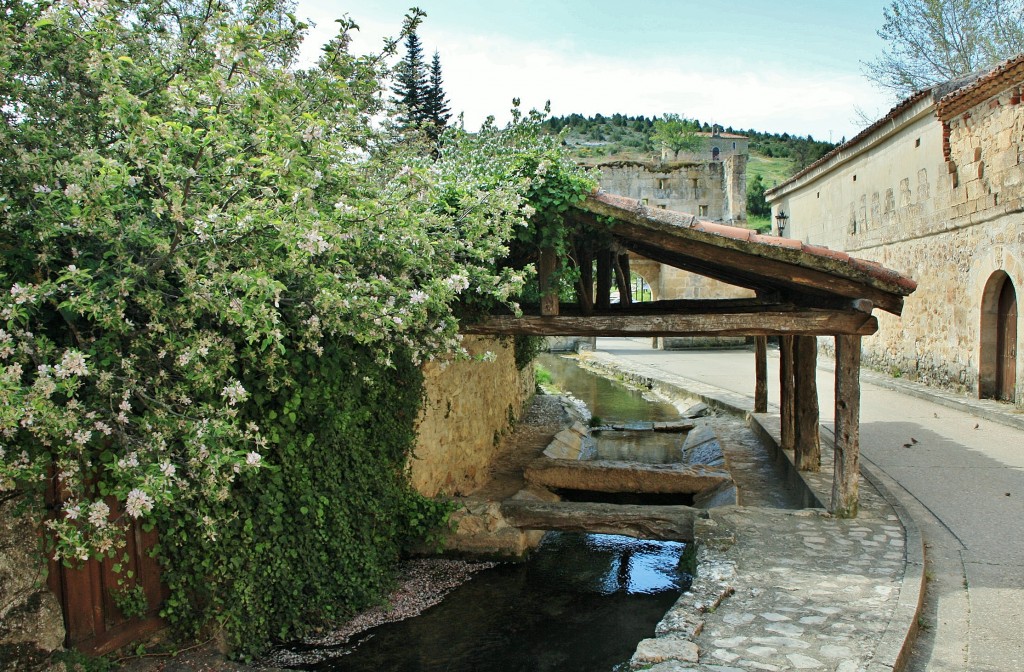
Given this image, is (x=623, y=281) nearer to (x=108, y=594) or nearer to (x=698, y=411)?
(x=108, y=594)

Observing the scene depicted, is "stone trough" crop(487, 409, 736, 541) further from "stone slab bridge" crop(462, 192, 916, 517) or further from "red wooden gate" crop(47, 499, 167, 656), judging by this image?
"red wooden gate" crop(47, 499, 167, 656)

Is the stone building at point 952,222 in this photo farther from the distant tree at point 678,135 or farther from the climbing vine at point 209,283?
the distant tree at point 678,135

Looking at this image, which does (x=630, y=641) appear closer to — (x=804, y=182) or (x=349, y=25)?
(x=349, y=25)

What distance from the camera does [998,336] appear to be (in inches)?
488

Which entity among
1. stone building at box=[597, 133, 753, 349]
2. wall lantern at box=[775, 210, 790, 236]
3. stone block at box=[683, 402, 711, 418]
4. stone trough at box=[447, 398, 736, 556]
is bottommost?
stone trough at box=[447, 398, 736, 556]

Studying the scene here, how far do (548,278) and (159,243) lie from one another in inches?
146

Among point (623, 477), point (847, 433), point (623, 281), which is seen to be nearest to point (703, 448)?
point (623, 477)

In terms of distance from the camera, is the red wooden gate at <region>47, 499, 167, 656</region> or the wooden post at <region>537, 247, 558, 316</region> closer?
the red wooden gate at <region>47, 499, 167, 656</region>

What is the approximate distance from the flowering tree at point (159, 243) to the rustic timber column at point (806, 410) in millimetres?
5068

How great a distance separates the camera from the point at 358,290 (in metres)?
4.07

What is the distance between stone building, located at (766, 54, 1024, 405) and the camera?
11477mm

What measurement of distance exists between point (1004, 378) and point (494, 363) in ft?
28.3

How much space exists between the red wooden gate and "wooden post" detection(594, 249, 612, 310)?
446 centimetres

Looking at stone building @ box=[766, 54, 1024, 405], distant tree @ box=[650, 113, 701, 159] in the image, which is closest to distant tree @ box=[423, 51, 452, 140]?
A: stone building @ box=[766, 54, 1024, 405]
